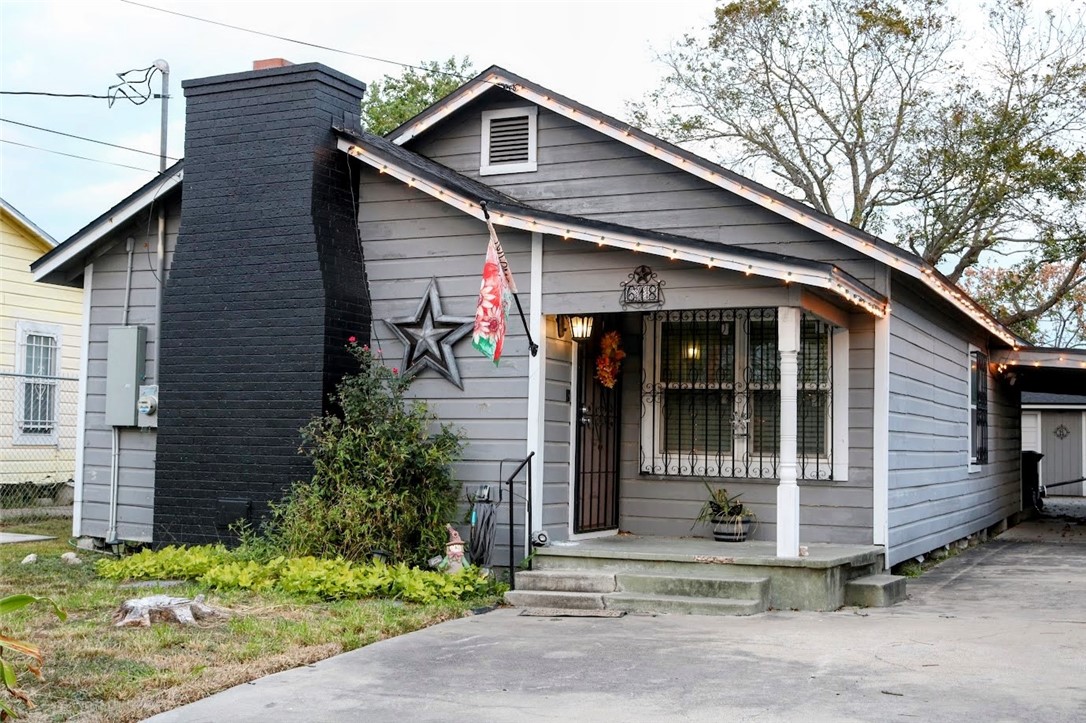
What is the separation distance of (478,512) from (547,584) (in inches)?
36.1

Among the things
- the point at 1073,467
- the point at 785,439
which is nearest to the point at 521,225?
the point at 785,439

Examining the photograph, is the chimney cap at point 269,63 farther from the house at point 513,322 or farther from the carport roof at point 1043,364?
the carport roof at point 1043,364

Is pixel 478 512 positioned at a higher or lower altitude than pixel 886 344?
lower

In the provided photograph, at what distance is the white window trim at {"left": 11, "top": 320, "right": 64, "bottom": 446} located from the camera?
1788 cm

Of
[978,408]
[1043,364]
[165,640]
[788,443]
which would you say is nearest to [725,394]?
[788,443]

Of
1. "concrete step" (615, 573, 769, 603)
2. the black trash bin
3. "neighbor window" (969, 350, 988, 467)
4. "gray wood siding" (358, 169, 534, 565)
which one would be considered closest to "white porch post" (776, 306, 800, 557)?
"concrete step" (615, 573, 769, 603)

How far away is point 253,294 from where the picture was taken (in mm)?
10391

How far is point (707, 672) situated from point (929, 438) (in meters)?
6.24

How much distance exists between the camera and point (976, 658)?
680 cm

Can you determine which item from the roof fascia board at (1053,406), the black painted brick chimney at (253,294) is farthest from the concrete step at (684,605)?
the roof fascia board at (1053,406)

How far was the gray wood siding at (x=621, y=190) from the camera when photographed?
10.2 m

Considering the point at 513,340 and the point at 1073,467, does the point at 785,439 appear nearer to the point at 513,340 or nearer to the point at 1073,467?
the point at 513,340

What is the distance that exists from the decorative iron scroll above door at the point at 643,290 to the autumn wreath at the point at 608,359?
1.25m

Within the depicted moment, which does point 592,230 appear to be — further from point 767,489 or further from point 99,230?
point 99,230
